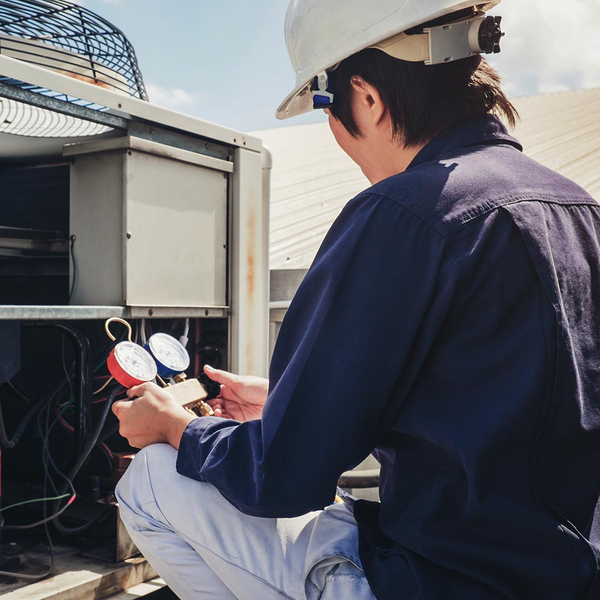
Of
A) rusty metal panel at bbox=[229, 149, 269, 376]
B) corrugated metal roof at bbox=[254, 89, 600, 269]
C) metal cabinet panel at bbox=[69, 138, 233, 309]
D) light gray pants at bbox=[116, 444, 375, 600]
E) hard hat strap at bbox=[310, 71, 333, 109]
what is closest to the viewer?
light gray pants at bbox=[116, 444, 375, 600]

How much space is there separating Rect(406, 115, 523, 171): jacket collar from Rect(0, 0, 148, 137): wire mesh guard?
3.18 feet

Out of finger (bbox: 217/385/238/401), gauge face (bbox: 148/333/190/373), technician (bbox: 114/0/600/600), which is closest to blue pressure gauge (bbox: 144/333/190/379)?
gauge face (bbox: 148/333/190/373)

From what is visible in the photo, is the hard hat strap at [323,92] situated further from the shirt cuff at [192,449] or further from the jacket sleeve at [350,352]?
the shirt cuff at [192,449]

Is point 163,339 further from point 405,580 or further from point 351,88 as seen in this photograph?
point 405,580

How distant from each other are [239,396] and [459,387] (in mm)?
773

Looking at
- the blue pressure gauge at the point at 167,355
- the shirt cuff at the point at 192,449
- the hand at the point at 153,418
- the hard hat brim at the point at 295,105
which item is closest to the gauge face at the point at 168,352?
the blue pressure gauge at the point at 167,355

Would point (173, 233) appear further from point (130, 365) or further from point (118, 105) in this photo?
point (130, 365)

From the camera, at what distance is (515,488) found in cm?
96

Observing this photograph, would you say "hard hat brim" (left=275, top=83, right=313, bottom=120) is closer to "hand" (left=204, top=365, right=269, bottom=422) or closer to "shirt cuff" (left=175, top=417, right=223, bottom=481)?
"hand" (left=204, top=365, right=269, bottom=422)

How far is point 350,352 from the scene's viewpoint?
3.22ft

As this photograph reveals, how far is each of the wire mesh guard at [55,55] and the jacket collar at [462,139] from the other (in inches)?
38.1

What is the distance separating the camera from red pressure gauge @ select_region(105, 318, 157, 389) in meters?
1.46

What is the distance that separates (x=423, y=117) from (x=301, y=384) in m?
0.54

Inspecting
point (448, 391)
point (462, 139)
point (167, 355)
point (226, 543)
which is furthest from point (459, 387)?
point (167, 355)
